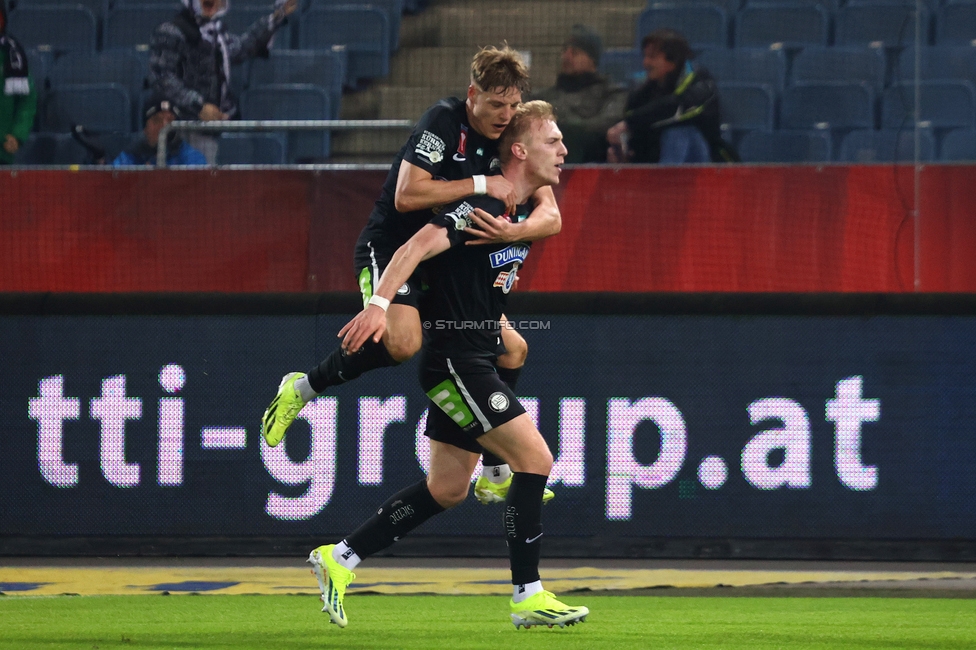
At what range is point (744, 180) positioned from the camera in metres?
8.01

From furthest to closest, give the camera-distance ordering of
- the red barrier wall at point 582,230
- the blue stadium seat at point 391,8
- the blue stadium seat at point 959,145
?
1. the blue stadium seat at point 391,8
2. the blue stadium seat at point 959,145
3. the red barrier wall at point 582,230

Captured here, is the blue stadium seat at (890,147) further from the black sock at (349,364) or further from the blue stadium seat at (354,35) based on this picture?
the black sock at (349,364)

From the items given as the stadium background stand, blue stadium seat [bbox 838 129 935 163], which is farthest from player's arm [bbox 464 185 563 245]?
blue stadium seat [bbox 838 129 935 163]

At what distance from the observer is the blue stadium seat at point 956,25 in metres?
8.34

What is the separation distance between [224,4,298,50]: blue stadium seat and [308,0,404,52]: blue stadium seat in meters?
0.31

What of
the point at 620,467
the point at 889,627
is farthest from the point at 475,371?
the point at 620,467

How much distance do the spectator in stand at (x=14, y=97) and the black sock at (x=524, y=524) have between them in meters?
5.10

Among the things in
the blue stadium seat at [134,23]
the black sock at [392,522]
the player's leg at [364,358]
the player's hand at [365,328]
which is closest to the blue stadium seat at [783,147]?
the player's leg at [364,358]

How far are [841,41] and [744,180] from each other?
1.46m

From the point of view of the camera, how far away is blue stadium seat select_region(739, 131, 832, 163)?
26.8ft

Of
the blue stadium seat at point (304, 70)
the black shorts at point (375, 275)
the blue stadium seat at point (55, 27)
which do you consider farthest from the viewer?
the blue stadium seat at point (55, 27)

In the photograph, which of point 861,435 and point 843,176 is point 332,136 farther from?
point 861,435

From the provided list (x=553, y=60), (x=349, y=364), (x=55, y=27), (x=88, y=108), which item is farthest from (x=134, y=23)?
(x=349, y=364)

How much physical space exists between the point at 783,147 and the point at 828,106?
1.66 feet
